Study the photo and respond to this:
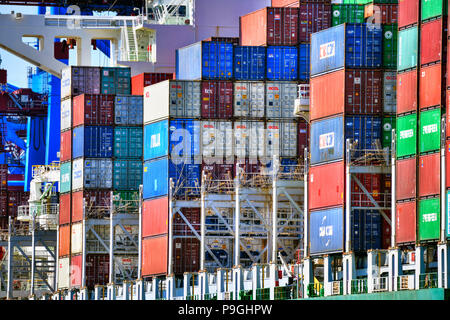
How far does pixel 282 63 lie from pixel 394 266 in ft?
68.5

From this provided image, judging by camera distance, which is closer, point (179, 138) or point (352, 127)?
point (352, 127)

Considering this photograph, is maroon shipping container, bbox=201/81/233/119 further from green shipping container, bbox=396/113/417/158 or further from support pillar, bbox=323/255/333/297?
green shipping container, bbox=396/113/417/158

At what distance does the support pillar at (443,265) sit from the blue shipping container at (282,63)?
924 inches

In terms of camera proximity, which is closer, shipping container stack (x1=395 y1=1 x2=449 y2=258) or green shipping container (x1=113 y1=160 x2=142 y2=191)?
shipping container stack (x1=395 y1=1 x2=449 y2=258)

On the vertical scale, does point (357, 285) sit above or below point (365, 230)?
below

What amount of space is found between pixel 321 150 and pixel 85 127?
24.7 meters

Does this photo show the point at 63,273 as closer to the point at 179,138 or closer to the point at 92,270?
the point at 92,270

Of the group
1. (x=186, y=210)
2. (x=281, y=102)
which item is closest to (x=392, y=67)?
(x=281, y=102)

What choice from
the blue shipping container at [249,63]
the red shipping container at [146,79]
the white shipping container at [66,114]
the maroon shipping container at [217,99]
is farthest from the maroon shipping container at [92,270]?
the blue shipping container at [249,63]

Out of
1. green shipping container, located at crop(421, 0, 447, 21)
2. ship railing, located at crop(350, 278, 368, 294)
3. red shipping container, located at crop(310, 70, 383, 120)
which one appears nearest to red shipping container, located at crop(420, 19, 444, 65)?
green shipping container, located at crop(421, 0, 447, 21)

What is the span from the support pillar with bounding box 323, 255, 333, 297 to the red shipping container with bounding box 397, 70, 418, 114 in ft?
24.0

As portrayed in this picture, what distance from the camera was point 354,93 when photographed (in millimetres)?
50375

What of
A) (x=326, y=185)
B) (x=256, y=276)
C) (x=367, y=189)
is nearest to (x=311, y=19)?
(x=256, y=276)

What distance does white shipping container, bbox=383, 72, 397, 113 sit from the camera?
50.8 m
